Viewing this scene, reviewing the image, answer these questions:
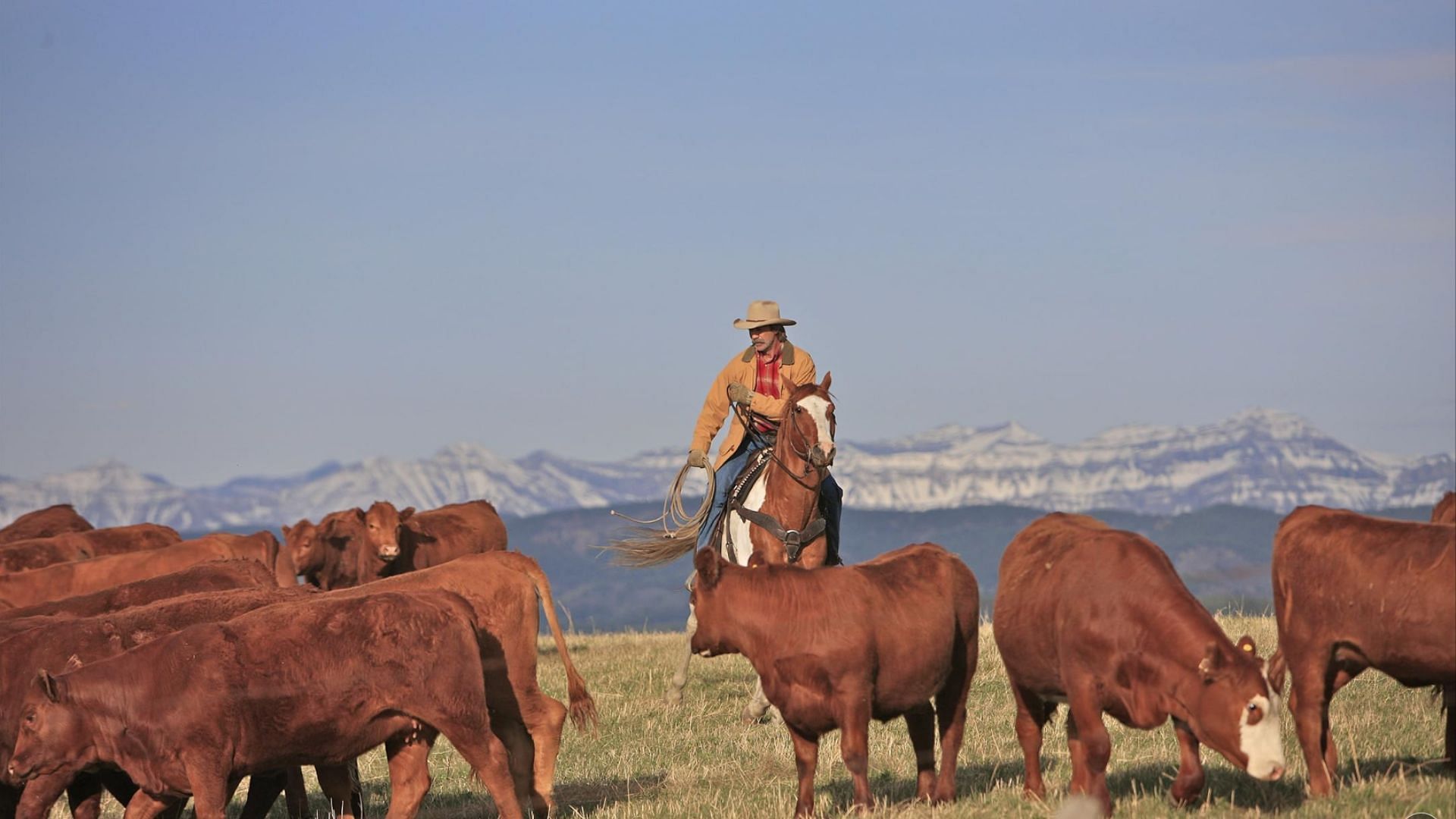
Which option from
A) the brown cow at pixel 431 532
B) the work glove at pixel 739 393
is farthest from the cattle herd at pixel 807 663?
the brown cow at pixel 431 532

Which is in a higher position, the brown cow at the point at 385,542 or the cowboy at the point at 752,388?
the cowboy at the point at 752,388

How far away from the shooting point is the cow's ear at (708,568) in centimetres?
996

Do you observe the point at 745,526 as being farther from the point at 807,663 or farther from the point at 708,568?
the point at 807,663

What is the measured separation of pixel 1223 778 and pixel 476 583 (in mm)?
4473

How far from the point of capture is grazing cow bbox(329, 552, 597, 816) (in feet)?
34.8

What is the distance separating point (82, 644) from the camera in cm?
1044

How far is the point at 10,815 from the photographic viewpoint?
10.6 metres

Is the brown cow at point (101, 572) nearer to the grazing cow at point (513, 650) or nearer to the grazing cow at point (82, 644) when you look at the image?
the grazing cow at point (82, 644)

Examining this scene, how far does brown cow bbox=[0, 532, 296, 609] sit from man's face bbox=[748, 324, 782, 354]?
4.62 metres

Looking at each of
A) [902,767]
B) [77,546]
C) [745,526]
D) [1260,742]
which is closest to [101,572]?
[77,546]

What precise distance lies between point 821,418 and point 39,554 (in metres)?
8.85

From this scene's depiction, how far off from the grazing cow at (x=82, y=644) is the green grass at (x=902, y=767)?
2009mm

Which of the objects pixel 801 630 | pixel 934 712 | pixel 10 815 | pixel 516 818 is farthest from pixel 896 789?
pixel 10 815

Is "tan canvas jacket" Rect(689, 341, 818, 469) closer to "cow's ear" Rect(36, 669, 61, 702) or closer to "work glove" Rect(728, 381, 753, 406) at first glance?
"work glove" Rect(728, 381, 753, 406)
